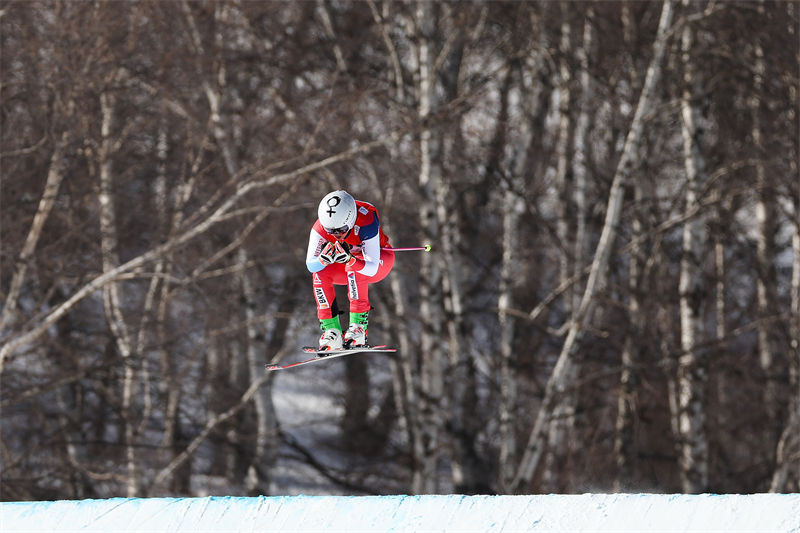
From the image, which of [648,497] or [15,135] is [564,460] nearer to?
[15,135]

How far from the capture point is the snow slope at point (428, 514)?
6.53m

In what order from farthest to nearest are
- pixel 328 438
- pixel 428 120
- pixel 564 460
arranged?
pixel 328 438 < pixel 564 460 < pixel 428 120

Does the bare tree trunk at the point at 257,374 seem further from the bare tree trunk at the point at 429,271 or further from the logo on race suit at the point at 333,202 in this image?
the logo on race suit at the point at 333,202

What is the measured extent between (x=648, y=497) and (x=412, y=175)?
805 cm

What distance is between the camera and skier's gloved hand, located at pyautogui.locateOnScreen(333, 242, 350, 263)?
11.0 ft

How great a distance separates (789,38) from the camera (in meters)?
13.1

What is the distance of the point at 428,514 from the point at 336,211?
3.93 m

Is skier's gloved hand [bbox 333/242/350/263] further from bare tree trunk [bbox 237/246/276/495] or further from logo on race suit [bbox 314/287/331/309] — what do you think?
bare tree trunk [bbox 237/246/276/495]

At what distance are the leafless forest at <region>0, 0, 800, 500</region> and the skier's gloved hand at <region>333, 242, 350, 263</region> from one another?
6707mm

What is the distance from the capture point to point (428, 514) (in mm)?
6695

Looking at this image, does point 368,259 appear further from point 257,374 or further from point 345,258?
point 257,374

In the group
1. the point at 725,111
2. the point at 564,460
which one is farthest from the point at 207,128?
the point at 564,460

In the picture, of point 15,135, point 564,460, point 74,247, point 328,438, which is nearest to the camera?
point 15,135

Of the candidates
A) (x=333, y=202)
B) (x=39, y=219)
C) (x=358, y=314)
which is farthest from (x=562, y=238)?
(x=333, y=202)
